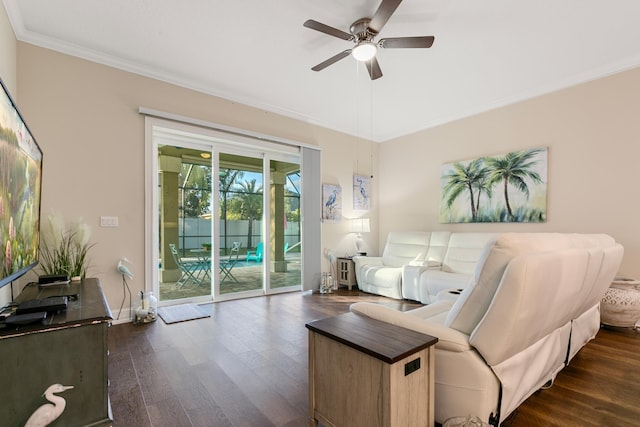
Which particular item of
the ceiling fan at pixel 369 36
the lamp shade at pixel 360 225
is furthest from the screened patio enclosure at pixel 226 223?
the ceiling fan at pixel 369 36

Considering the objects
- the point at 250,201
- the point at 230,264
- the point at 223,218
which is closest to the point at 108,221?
the point at 223,218

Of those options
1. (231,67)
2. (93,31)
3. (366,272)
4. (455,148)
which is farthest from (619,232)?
(93,31)

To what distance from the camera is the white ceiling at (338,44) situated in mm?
2553

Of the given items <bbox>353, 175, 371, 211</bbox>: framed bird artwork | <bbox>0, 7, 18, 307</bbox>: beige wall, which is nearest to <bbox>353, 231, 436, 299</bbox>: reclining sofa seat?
<bbox>353, 175, 371, 211</bbox>: framed bird artwork

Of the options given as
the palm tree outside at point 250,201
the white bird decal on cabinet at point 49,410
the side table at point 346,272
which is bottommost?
the side table at point 346,272

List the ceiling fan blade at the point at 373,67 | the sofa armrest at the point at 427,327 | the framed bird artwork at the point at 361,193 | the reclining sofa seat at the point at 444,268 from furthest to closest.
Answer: the framed bird artwork at the point at 361,193 → the reclining sofa seat at the point at 444,268 → the ceiling fan blade at the point at 373,67 → the sofa armrest at the point at 427,327

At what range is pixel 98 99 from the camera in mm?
3266

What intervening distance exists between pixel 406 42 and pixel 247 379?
291cm

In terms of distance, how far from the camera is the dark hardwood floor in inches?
67.3

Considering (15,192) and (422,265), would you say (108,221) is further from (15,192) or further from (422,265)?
(422,265)

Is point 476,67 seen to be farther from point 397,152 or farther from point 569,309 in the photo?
point 569,309

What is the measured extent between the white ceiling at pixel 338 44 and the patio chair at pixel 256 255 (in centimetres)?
215

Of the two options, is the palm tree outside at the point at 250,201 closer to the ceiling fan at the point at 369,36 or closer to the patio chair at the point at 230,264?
the patio chair at the point at 230,264

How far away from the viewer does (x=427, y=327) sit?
4.90ft
